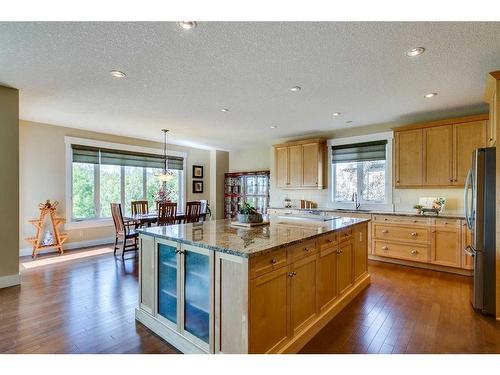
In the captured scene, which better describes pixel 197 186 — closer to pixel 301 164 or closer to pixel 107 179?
pixel 107 179

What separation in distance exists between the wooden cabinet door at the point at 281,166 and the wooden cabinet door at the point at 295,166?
8cm

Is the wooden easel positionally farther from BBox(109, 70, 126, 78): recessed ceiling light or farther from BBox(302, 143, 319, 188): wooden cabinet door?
BBox(302, 143, 319, 188): wooden cabinet door

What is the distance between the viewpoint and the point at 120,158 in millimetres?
6121

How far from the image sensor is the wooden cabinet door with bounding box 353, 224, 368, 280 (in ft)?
10.4

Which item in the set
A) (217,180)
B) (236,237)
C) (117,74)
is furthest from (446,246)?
(217,180)

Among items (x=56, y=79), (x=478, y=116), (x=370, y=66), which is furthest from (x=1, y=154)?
(x=478, y=116)

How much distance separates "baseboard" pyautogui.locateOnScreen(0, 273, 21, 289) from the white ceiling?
2332 mm

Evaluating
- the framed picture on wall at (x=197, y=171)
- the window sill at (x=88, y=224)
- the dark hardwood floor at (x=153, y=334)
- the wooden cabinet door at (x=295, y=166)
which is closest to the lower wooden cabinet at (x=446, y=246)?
the dark hardwood floor at (x=153, y=334)

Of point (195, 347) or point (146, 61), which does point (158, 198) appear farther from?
point (195, 347)

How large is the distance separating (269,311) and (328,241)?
1.01m

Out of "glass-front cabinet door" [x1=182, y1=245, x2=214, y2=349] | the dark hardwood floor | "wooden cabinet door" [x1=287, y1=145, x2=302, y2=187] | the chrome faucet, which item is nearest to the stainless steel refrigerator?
the dark hardwood floor

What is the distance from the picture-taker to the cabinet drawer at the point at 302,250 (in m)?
2.04

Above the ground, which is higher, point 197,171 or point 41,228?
point 197,171
